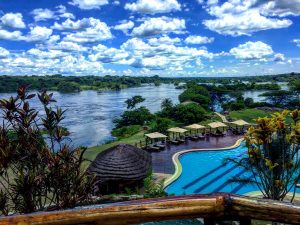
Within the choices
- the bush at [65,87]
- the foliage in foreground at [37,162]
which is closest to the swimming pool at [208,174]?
the foliage in foreground at [37,162]

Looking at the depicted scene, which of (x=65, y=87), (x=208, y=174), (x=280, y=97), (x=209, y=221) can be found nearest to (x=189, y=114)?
(x=208, y=174)

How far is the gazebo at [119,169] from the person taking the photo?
1647 cm

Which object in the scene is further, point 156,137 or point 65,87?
point 65,87

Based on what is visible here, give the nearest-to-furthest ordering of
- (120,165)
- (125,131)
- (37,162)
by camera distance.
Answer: (37,162)
(120,165)
(125,131)

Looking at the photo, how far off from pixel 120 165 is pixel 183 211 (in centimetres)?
1535

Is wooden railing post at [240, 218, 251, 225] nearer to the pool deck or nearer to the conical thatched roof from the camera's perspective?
the conical thatched roof

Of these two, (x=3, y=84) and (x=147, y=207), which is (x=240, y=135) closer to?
(x=147, y=207)

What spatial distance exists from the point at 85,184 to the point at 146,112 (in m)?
42.2

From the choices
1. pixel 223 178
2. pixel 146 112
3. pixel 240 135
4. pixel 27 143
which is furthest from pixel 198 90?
pixel 27 143

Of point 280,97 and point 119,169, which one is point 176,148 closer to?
point 119,169

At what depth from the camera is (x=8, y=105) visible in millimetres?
6336

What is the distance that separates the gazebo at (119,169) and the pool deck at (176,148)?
2.59m

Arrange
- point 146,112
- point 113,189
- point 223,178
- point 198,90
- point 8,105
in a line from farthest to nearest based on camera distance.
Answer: point 198,90 < point 146,112 < point 223,178 < point 113,189 < point 8,105

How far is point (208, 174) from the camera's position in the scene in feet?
65.4
